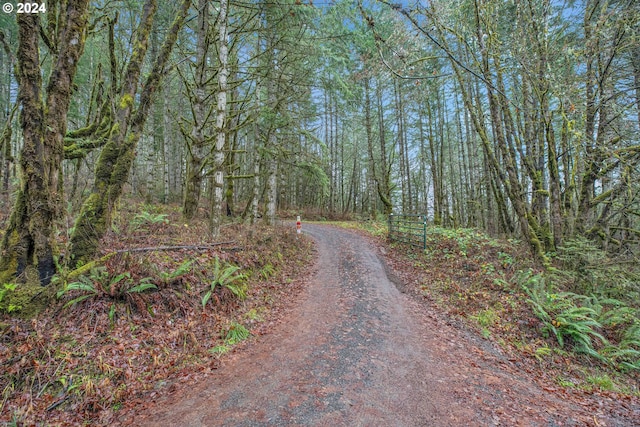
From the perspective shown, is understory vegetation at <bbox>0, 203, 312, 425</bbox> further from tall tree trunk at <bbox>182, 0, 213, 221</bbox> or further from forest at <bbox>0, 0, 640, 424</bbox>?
tall tree trunk at <bbox>182, 0, 213, 221</bbox>

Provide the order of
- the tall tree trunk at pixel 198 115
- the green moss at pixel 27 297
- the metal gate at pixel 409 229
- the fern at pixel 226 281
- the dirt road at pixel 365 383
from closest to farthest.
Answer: the dirt road at pixel 365 383, the green moss at pixel 27 297, the fern at pixel 226 281, the tall tree trunk at pixel 198 115, the metal gate at pixel 409 229

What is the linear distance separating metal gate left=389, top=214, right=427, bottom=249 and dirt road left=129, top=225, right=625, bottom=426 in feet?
16.6

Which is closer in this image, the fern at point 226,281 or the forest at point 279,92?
the forest at point 279,92

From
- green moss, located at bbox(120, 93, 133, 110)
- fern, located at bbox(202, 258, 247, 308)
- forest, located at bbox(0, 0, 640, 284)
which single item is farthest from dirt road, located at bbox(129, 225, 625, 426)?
green moss, located at bbox(120, 93, 133, 110)

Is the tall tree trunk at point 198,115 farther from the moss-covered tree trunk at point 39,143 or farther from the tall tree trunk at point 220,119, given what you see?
the moss-covered tree trunk at point 39,143

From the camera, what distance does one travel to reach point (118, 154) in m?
4.95

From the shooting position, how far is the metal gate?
33.5ft

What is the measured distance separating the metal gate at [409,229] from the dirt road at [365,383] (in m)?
5.07

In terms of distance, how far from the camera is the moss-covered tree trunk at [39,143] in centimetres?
365

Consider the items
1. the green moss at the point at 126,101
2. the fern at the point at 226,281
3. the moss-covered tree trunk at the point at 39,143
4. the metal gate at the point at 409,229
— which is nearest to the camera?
the moss-covered tree trunk at the point at 39,143

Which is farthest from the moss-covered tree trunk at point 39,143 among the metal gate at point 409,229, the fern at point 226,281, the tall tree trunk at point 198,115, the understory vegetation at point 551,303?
the metal gate at point 409,229

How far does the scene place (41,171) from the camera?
379 centimetres

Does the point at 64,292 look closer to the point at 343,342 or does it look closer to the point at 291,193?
the point at 343,342

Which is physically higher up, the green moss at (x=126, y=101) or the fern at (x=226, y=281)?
the green moss at (x=126, y=101)
